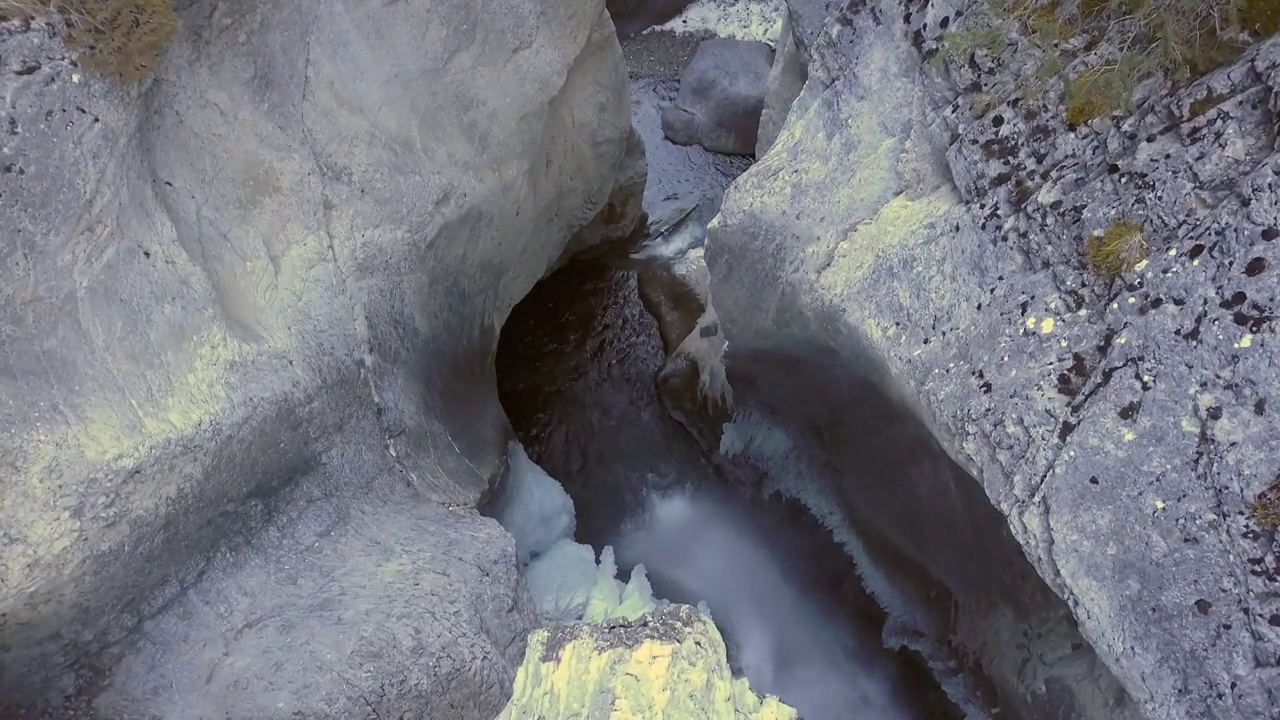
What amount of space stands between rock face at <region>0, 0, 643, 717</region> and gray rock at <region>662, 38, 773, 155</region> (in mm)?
4574

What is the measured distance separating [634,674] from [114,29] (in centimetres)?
394

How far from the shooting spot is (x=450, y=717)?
4.52 meters

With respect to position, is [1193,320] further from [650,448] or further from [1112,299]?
[650,448]

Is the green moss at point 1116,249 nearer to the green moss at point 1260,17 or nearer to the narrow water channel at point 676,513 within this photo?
the green moss at point 1260,17

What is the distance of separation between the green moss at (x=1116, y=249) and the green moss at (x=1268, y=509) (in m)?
1.03

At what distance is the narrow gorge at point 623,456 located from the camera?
351 centimetres

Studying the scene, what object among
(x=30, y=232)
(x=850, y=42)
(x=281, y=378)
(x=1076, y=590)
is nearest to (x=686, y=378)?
(x=850, y=42)

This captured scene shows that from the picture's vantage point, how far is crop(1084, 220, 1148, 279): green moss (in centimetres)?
357

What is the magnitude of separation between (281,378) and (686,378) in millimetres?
3934

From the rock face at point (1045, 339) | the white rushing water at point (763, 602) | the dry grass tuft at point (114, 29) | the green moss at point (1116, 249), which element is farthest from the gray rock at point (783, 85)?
the dry grass tuft at point (114, 29)

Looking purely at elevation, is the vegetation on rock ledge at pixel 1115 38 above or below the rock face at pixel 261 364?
above

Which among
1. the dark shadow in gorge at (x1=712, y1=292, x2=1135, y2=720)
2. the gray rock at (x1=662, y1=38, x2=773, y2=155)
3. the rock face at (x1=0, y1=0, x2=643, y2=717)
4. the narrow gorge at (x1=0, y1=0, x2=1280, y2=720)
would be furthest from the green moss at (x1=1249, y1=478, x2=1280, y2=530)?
the gray rock at (x1=662, y1=38, x2=773, y2=155)

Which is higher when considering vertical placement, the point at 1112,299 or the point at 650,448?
the point at 1112,299

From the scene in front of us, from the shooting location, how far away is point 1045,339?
3.86 m
